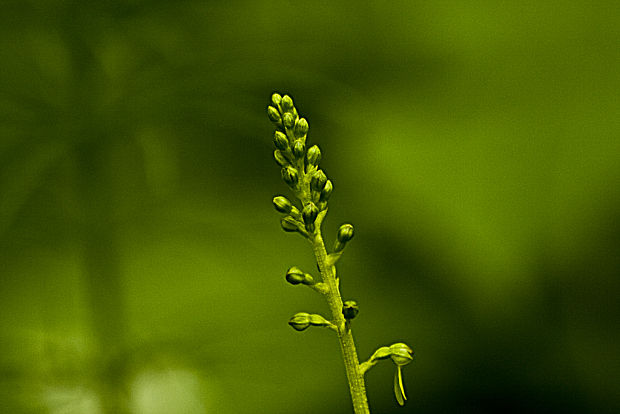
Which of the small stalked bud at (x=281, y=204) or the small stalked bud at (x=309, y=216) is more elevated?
the small stalked bud at (x=281, y=204)

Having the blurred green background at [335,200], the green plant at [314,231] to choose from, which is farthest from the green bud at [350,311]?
the blurred green background at [335,200]

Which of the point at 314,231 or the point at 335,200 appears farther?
the point at 335,200

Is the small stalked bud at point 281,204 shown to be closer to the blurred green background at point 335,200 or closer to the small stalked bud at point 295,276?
the small stalked bud at point 295,276

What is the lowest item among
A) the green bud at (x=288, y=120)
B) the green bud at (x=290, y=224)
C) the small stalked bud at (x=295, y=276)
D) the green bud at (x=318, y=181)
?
the small stalked bud at (x=295, y=276)

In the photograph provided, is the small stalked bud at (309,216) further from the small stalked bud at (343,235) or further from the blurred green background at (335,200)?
the blurred green background at (335,200)

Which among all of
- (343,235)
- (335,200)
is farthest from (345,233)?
(335,200)

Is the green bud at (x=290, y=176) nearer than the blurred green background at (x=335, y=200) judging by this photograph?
Yes

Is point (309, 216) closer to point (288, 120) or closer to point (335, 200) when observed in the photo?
point (288, 120)

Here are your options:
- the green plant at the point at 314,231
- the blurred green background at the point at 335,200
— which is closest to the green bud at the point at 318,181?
the green plant at the point at 314,231

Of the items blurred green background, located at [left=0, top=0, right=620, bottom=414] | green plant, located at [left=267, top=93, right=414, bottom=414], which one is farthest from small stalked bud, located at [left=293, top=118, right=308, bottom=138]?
blurred green background, located at [left=0, top=0, right=620, bottom=414]
